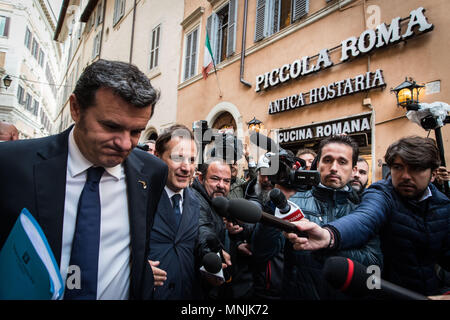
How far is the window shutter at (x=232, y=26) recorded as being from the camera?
28.3 ft

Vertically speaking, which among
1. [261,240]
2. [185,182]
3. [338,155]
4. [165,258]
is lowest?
[165,258]

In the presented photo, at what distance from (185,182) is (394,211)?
1359mm

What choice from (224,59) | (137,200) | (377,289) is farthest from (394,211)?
(224,59)

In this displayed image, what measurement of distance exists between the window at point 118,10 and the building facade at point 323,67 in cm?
838

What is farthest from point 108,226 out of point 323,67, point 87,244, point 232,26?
point 232,26

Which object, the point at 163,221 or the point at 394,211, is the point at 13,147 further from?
the point at 394,211

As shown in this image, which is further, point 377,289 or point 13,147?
point 13,147

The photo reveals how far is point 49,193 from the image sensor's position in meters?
1.05

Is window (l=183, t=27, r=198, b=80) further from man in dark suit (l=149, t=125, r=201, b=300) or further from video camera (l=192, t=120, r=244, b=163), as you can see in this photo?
man in dark suit (l=149, t=125, r=201, b=300)

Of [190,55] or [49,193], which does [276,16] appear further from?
[49,193]

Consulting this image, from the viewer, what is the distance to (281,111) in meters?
7.02

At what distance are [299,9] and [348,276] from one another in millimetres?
7352

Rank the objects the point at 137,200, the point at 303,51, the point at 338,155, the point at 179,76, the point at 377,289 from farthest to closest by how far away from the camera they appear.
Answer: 1. the point at 179,76
2. the point at 303,51
3. the point at 338,155
4. the point at 137,200
5. the point at 377,289

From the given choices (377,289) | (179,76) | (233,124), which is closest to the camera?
(377,289)
